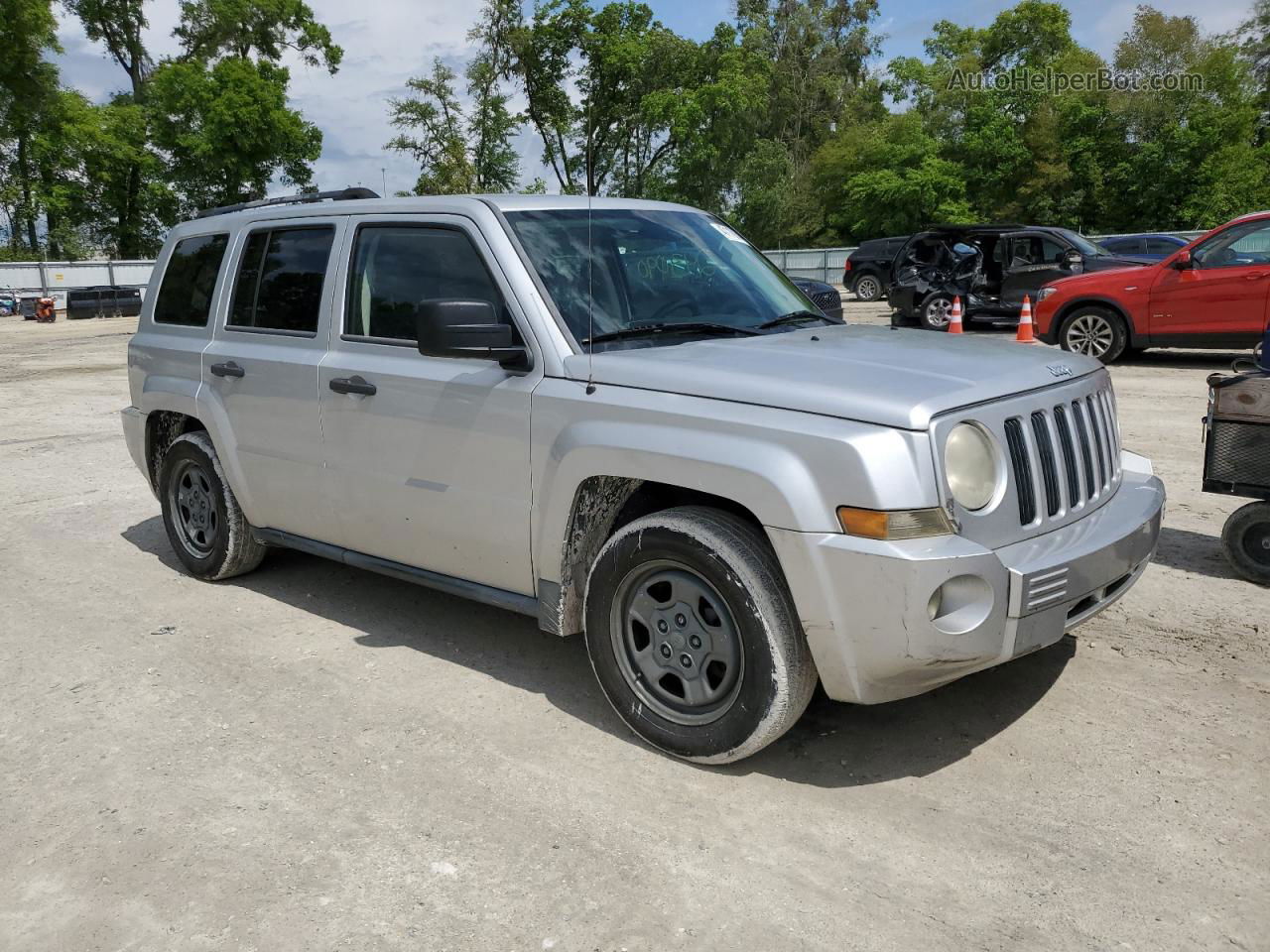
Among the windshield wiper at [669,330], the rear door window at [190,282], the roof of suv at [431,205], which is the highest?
the roof of suv at [431,205]

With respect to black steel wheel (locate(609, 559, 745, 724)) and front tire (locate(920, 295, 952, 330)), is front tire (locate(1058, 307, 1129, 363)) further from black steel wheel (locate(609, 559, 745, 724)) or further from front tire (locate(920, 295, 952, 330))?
black steel wheel (locate(609, 559, 745, 724))

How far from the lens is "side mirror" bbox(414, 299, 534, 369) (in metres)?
3.77

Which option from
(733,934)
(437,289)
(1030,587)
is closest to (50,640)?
(437,289)

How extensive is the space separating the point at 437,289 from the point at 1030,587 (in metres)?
2.51

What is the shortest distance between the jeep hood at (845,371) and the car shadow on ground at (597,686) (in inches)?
48.7

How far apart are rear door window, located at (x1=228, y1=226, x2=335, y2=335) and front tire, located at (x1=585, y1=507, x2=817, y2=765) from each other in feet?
6.84

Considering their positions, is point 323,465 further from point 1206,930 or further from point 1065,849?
point 1206,930

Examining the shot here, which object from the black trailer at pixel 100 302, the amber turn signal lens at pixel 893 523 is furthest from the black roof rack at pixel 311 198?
the black trailer at pixel 100 302

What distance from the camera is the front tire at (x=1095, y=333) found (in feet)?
43.2

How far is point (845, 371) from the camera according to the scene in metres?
3.47

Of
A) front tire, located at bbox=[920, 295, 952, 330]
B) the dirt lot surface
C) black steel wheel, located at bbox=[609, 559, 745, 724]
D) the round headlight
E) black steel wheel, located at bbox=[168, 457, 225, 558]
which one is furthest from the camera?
front tire, located at bbox=[920, 295, 952, 330]

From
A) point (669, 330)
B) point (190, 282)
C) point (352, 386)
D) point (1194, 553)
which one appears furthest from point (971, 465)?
point (190, 282)

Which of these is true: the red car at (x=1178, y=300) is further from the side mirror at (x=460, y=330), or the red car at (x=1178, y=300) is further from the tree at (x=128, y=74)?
the tree at (x=128, y=74)

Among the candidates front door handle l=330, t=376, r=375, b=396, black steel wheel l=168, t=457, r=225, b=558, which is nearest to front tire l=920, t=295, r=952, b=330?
black steel wheel l=168, t=457, r=225, b=558
